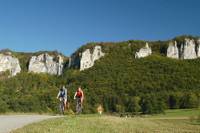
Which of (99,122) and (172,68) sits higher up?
(172,68)

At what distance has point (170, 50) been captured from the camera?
7721 inches

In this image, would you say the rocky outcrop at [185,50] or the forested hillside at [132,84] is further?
the rocky outcrop at [185,50]

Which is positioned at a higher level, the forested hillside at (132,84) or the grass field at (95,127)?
the forested hillside at (132,84)

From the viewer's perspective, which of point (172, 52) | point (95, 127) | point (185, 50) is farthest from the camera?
point (172, 52)

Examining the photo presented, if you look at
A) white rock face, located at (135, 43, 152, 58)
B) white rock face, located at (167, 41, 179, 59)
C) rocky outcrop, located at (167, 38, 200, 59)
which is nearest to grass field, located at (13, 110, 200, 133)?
white rock face, located at (135, 43, 152, 58)

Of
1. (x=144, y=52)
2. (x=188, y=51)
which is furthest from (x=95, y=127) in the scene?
(x=188, y=51)

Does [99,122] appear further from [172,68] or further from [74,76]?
[74,76]

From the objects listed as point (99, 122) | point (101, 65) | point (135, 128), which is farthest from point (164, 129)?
point (101, 65)

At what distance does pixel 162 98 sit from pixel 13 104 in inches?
2565

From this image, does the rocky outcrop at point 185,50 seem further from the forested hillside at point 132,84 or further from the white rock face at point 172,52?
the forested hillside at point 132,84

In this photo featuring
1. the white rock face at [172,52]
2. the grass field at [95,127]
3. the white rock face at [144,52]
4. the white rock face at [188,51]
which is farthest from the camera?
the white rock face at [172,52]

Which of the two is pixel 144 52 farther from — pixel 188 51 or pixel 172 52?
pixel 188 51

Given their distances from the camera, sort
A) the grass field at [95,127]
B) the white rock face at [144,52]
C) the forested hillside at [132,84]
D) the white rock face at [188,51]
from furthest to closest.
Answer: the white rock face at [188,51] < the white rock face at [144,52] < the forested hillside at [132,84] < the grass field at [95,127]

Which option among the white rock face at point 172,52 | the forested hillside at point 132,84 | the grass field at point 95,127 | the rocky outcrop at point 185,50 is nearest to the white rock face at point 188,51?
the rocky outcrop at point 185,50
